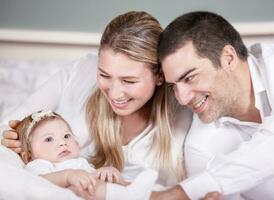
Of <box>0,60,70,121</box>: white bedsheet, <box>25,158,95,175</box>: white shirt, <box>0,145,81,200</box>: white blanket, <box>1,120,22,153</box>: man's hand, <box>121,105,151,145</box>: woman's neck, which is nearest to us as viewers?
<box>0,145,81,200</box>: white blanket

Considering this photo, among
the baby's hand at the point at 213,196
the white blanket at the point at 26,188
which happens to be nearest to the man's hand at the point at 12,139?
the white blanket at the point at 26,188

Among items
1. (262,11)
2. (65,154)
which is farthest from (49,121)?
(262,11)

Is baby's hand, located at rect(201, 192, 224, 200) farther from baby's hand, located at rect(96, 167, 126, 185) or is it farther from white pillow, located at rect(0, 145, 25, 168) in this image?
white pillow, located at rect(0, 145, 25, 168)

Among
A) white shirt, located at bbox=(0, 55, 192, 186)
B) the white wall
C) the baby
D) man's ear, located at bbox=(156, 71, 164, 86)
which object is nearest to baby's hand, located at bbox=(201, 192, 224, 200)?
the baby

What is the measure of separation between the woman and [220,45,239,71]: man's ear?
0.59 ft

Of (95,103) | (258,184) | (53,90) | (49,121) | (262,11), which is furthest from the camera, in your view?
(262,11)

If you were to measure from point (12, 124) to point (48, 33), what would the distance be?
0.69m

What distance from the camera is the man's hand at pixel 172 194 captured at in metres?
1.23

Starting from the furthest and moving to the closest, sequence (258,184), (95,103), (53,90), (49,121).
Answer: (53,90)
(95,103)
(49,121)
(258,184)

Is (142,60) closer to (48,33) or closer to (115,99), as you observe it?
(115,99)

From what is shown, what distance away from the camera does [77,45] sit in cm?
212

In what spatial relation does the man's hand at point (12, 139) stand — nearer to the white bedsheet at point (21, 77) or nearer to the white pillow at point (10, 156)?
the white pillow at point (10, 156)

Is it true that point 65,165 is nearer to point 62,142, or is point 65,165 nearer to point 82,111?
point 62,142

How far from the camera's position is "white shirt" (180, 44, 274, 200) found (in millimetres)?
1268
